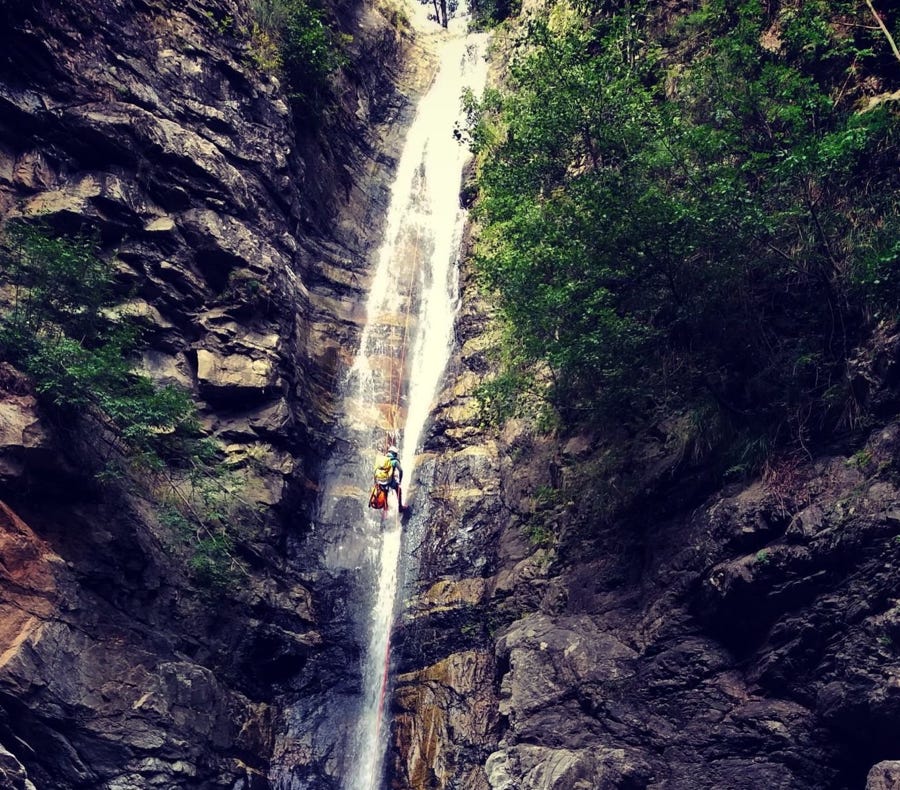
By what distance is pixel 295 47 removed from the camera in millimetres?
22703

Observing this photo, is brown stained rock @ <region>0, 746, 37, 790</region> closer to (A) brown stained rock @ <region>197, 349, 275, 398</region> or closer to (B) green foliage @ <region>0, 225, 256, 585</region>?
(B) green foliage @ <region>0, 225, 256, 585</region>

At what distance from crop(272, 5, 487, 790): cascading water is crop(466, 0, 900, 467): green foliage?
561 centimetres

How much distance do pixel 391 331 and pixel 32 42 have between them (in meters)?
11.1

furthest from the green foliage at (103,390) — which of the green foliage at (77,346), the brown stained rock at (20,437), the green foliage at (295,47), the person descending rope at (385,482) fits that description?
the green foliage at (295,47)

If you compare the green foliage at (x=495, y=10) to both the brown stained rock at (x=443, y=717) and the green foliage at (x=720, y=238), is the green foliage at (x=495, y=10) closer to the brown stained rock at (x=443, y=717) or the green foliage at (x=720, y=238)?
the green foliage at (x=720, y=238)

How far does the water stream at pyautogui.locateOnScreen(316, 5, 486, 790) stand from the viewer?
52.5 ft

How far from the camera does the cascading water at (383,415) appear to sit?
14.9 meters

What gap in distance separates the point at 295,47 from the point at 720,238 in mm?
16685

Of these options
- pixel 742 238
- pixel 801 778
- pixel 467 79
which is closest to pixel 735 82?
pixel 742 238

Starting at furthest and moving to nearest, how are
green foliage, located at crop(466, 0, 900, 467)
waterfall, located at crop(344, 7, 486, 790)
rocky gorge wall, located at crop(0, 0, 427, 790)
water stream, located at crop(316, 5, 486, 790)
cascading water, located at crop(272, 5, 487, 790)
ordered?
water stream, located at crop(316, 5, 486, 790), waterfall, located at crop(344, 7, 486, 790), cascading water, located at crop(272, 5, 487, 790), rocky gorge wall, located at crop(0, 0, 427, 790), green foliage, located at crop(466, 0, 900, 467)

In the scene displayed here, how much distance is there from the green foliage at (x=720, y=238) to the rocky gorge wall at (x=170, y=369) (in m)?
6.52

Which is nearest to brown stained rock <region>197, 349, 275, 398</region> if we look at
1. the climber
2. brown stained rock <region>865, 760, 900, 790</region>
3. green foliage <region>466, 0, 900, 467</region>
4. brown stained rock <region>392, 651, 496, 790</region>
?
the climber

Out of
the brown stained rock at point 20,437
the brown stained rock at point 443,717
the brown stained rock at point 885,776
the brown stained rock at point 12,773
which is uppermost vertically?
the brown stained rock at point 20,437

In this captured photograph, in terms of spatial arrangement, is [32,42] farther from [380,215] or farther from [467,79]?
[467,79]
